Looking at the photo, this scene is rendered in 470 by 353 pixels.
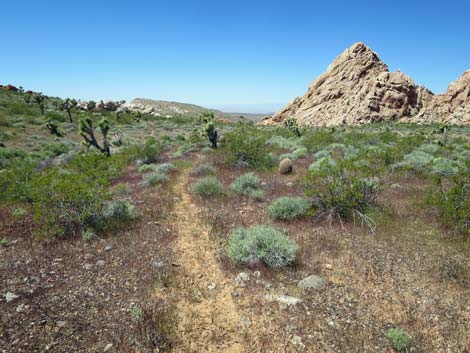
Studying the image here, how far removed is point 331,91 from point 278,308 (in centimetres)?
7499

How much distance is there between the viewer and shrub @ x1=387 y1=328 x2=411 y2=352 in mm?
4113

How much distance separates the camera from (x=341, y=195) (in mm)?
8898

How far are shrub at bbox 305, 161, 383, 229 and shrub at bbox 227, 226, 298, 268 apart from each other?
2.59 m

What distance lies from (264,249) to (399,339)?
308 cm

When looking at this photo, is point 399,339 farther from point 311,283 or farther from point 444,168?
point 444,168

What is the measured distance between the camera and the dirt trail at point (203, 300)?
439cm

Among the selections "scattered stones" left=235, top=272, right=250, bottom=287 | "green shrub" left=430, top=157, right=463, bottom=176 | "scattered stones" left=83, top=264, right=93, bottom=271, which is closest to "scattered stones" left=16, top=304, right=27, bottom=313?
"scattered stones" left=83, top=264, right=93, bottom=271

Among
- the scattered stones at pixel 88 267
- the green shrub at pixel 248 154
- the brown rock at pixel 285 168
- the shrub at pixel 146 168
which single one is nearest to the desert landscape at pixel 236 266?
the scattered stones at pixel 88 267

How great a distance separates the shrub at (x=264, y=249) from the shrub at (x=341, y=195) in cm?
259

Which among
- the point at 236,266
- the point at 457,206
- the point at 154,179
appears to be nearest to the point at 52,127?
the point at 154,179

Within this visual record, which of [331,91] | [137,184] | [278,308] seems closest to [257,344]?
[278,308]

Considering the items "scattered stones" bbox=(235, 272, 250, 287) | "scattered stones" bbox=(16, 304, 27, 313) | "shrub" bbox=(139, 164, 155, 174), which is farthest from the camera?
"shrub" bbox=(139, 164, 155, 174)

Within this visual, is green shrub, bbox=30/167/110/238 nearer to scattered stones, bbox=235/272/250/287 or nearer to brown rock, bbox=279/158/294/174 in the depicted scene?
scattered stones, bbox=235/272/250/287

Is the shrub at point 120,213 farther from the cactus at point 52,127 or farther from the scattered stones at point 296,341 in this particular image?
the cactus at point 52,127
